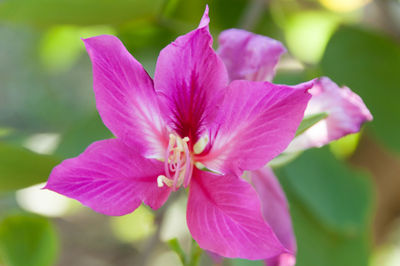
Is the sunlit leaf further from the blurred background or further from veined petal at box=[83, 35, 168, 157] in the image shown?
veined petal at box=[83, 35, 168, 157]

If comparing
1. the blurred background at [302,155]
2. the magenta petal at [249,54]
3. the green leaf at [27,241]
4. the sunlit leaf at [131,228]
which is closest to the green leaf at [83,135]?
the blurred background at [302,155]

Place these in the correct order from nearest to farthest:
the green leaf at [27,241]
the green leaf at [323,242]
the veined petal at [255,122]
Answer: the veined petal at [255,122] → the green leaf at [27,241] → the green leaf at [323,242]

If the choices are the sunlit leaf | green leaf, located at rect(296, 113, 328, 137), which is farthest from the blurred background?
the sunlit leaf

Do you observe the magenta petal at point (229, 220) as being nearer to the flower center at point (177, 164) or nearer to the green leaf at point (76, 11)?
the flower center at point (177, 164)

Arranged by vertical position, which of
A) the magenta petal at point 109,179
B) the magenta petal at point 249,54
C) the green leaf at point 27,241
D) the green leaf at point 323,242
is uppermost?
the magenta petal at point 249,54

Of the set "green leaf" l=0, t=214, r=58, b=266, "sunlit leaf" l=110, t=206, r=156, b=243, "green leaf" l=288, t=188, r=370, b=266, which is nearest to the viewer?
"green leaf" l=0, t=214, r=58, b=266

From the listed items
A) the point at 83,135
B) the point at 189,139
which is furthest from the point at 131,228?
the point at 189,139

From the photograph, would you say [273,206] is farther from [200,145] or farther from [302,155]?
[302,155]
